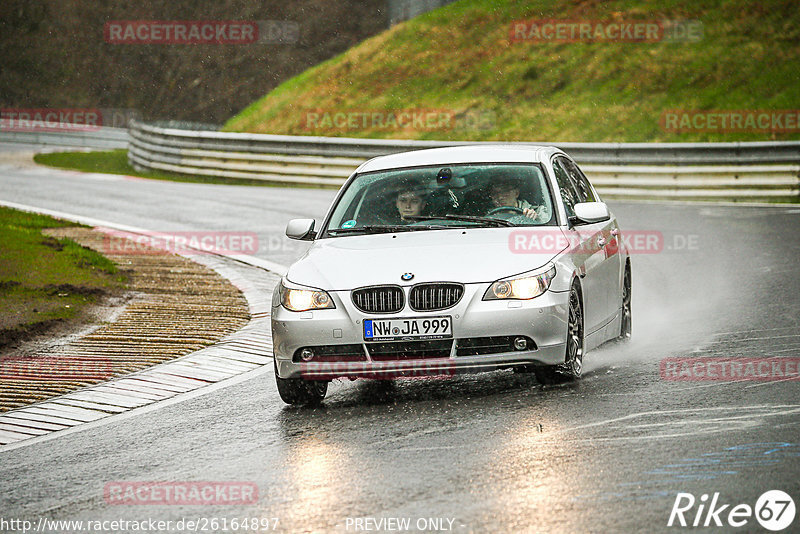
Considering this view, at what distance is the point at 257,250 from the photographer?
16703 millimetres

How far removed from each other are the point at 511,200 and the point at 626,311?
5.81ft

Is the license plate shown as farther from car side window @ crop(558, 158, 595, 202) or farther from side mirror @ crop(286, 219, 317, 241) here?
car side window @ crop(558, 158, 595, 202)

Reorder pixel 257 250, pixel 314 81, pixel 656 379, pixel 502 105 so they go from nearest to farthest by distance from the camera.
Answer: pixel 656 379
pixel 257 250
pixel 502 105
pixel 314 81

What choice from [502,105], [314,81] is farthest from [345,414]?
[314,81]

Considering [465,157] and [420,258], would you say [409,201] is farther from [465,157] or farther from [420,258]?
[420,258]

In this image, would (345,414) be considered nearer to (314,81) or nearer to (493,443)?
(493,443)

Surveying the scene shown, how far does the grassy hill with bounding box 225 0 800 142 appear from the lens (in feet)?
103

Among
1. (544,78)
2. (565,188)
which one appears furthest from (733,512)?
(544,78)

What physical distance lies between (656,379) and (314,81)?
33534mm

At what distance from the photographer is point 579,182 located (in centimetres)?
1035

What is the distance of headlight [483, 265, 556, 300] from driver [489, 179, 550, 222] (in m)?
1.03

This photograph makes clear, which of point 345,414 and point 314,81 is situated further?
point 314,81

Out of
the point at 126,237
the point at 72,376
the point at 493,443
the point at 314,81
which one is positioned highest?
the point at 493,443

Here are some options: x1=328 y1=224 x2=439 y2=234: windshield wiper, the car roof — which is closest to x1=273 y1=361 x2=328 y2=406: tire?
x1=328 y1=224 x2=439 y2=234: windshield wiper
